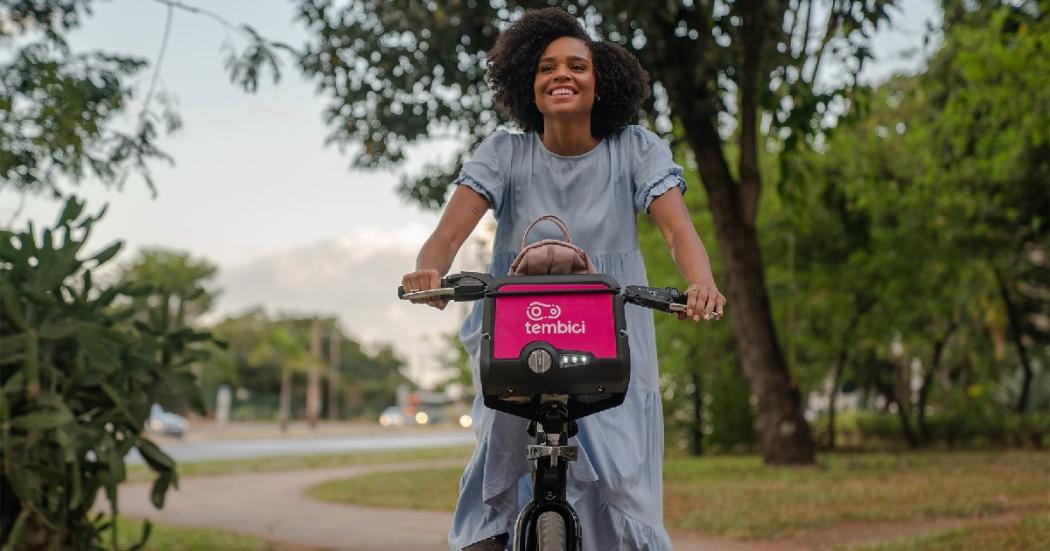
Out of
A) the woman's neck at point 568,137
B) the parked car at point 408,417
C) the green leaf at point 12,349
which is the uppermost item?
the parked car at point 408,417

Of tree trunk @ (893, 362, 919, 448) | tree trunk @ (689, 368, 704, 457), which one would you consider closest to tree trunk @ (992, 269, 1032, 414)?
tree trunk @ (893, 362, 919, 448)

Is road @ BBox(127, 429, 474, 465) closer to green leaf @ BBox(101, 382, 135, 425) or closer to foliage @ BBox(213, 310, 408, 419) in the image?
green leaf @ BBox(101, 382, 135, 425)

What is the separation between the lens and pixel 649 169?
10.6ft

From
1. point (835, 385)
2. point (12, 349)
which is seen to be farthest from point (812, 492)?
point (835, 385)

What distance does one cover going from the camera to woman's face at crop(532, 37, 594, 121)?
3232mm

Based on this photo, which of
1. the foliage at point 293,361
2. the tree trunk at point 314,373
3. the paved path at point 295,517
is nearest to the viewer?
the paved path at point 295,517

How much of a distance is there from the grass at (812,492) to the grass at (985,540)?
1.22 meters

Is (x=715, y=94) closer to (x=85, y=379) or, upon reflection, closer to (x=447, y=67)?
(x=447, y=67)

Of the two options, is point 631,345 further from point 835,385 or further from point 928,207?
point 835,385

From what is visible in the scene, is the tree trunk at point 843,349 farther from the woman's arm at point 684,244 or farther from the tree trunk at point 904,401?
the woman's arm at point 684,244

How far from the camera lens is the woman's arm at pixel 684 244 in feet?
9.05

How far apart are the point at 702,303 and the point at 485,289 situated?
0.52 metres

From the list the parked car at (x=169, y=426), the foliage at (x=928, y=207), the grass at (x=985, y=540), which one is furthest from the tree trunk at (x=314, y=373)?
the grass at (x=985, y=540)

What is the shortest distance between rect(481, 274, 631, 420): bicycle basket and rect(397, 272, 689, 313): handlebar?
0.15ft
